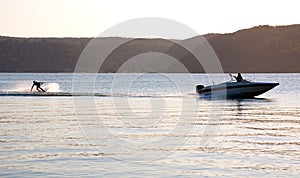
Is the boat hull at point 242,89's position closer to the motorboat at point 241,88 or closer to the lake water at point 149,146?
the motorboat at point 241,88

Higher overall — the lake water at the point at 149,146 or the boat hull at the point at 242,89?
the boat hull at the point at 242,89

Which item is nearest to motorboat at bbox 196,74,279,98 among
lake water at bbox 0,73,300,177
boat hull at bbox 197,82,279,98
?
boat hull at bbox 197,82,279,98

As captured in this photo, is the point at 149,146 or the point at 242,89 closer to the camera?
the point at 149,146

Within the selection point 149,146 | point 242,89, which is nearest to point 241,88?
point 242,89

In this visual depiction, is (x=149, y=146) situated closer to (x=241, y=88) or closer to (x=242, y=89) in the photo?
(x=241, y=88)

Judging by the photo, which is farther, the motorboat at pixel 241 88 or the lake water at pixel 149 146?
the motorboat at pixel 241 88

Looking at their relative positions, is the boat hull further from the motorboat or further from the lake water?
the lake water

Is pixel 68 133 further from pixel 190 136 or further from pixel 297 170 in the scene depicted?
pixel 297 170

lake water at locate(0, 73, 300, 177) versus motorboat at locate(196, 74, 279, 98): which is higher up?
motorboat at locate(196, 74, 279, 98)

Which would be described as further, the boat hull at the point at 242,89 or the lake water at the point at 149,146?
the boat hull at the point at 242,89

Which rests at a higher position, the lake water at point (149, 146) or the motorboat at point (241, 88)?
the motorboat at point (241, 88)

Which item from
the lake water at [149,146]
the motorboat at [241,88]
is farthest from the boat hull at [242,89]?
the lake water at [149,146]

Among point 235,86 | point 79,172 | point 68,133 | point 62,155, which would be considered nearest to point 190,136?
point 68,133

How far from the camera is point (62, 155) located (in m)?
20.1
